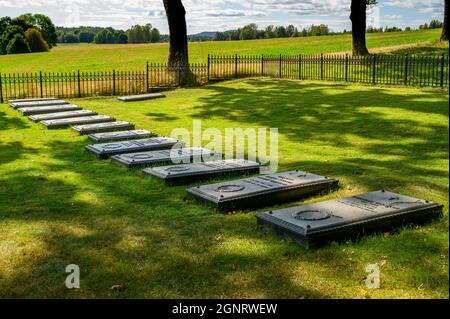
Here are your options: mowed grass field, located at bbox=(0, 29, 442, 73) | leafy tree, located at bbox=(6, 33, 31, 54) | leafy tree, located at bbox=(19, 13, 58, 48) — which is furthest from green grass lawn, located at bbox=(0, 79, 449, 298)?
leafy tree, located at bbox=(19, 13, 58, 48)

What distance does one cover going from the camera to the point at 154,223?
6488 millimetres

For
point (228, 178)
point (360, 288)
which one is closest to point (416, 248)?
point (360, 288)

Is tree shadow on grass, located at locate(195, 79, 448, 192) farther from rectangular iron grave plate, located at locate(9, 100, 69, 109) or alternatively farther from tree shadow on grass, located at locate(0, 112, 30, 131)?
rectangular iron grave plate, located at locate(9, 100, 69, 109)

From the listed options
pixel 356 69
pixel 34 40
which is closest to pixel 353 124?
pixel 356 69

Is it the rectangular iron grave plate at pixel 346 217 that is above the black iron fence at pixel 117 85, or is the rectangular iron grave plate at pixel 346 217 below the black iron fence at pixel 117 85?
below

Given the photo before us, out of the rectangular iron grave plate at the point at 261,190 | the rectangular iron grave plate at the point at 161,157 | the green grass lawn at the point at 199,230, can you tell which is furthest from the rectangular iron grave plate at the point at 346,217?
the rectangular iron grave plate at the point at 161,157

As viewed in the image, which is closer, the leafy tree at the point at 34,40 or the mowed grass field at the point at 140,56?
the mowed grass field at the point at 140,56

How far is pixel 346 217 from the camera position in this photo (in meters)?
5.72

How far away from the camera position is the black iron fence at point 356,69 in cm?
2214

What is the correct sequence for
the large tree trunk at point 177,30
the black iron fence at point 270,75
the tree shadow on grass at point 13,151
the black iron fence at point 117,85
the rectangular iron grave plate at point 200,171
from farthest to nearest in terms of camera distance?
the large tree trunk at point 177,30, the black iron fence at point 117,85, the black iron fence at point 270,75, the tree shadow on grass at point 13,151, the rectangular iron grave plate at point 200,171

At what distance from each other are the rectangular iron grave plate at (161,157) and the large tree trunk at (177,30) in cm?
1728

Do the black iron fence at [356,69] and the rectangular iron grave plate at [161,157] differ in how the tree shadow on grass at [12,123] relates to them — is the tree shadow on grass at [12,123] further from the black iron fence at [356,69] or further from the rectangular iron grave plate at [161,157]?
the black iron fence at [356,69]

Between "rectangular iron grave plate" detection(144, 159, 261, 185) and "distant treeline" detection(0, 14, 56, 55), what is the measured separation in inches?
3155

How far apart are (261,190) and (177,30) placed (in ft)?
68.8
